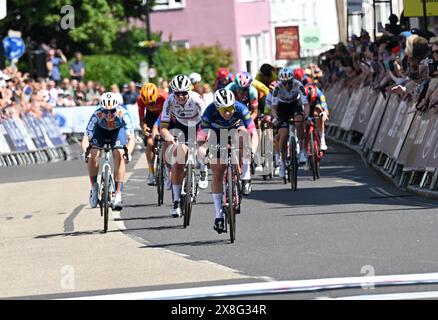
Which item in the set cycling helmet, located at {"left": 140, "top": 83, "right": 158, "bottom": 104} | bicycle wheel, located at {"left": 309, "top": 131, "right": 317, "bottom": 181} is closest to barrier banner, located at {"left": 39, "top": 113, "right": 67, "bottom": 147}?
bicycle wheel, located at {"left": 309, "top": 131, "right": 317, "bottom": 181}

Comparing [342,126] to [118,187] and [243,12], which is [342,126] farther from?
[243,12]

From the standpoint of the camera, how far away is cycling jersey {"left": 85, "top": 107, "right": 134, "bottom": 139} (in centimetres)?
1764

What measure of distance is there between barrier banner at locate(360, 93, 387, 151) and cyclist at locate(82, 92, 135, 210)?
7949 millimetres

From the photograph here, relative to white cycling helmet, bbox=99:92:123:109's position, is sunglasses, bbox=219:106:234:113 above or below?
below

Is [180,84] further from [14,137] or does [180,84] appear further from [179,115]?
[14,137]

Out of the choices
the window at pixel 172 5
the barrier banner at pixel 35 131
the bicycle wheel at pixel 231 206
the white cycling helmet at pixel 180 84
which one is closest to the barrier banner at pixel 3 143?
the barrier banner at pixel 35 131

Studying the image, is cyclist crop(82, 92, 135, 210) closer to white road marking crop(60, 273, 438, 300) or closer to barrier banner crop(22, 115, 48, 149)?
white road marking crop(60, 273, 438, 300)

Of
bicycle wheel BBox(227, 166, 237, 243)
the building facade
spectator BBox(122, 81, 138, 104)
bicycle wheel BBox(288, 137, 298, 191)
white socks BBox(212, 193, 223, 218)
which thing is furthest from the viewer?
the building facade

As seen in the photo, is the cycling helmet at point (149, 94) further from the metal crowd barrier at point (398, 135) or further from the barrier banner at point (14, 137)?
the barrier banner at point (14, 137)

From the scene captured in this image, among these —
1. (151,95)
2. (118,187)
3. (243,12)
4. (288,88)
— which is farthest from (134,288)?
(243,12)

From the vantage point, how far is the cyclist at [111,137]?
17.5 m

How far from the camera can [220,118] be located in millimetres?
15828

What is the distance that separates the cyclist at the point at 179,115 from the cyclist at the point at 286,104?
4.24 meters

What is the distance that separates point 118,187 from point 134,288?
5912mm
